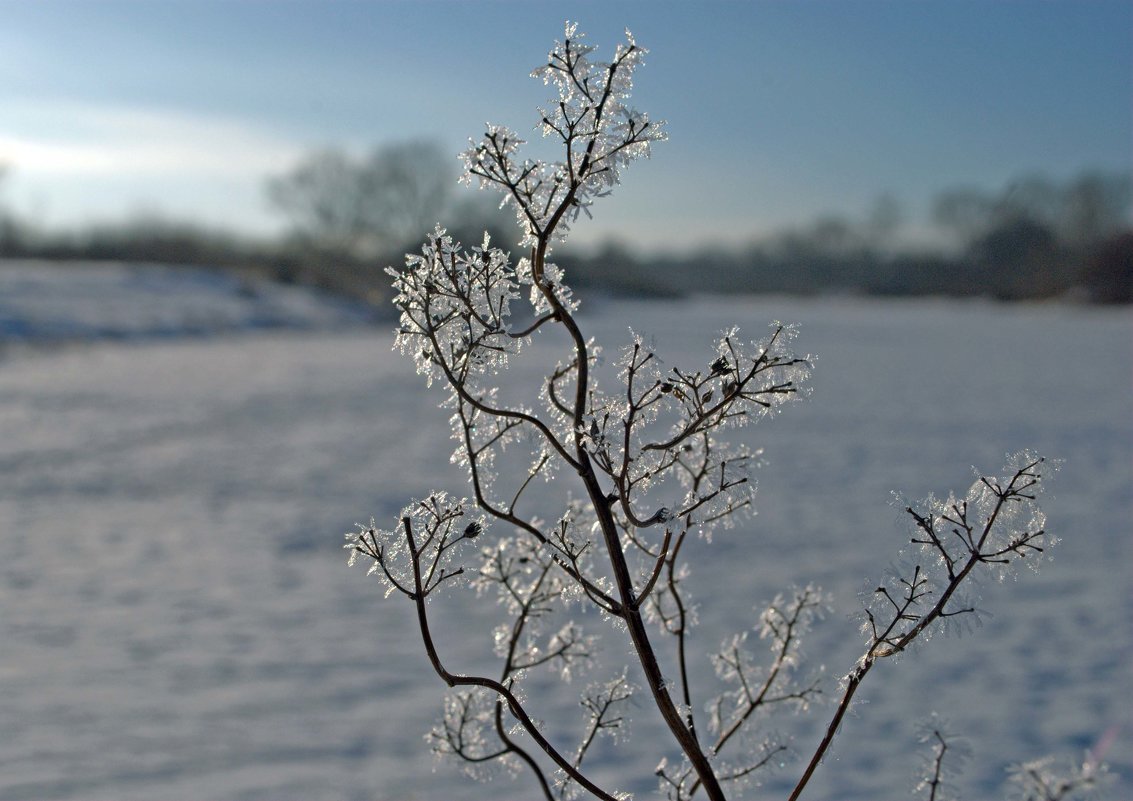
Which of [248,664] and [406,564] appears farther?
[248,664]

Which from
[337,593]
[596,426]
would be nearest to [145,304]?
[337,593]

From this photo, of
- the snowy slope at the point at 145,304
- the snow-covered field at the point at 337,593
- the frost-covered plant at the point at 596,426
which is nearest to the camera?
the frost-covered plant at the point at 596,426

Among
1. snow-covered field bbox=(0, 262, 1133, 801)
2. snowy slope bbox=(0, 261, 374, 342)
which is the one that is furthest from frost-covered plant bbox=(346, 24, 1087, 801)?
snowy slope bbox=(0, 261, 374, 342)

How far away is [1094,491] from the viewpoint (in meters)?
7.60

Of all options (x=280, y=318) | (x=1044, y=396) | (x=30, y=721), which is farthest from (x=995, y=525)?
(x=280, y=318)

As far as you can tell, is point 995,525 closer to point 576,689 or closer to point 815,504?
point 576,689

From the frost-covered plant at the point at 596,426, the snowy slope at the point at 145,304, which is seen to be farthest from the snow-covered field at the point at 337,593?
the snowy slope at the point at 145,304

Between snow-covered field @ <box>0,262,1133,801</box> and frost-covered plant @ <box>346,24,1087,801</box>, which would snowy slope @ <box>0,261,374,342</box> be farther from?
frost-covered plant @ <box>346,24,1087,801</box>

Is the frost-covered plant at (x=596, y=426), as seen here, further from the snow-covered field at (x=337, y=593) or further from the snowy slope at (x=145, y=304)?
the snowy slope at (x=145, y=304)

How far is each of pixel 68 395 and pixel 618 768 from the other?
9.95m

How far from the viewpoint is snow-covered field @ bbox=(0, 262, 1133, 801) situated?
340 centimetres

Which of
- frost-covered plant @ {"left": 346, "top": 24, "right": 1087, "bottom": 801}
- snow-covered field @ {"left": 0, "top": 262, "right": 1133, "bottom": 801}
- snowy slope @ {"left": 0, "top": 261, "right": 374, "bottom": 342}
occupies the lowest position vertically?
snow-covered field @ {"left": 0, "top": 262, "right": 1133, "bottom": 801}

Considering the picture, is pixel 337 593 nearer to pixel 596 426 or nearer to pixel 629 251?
pixel 596 426

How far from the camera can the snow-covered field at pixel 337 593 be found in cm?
340
